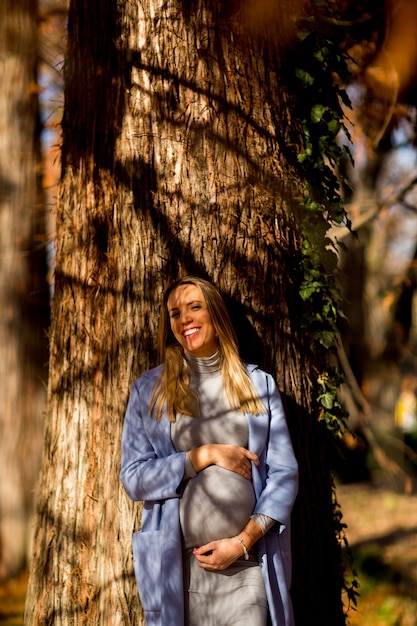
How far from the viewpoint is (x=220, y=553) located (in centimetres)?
282

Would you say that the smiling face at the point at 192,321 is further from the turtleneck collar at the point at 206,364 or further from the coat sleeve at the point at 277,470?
the coat sleeve at the point at 277,470

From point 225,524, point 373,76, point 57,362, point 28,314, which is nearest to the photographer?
point 225,524

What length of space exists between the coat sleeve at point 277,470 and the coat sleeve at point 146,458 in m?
0.38

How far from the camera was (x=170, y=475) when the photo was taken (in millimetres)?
2930

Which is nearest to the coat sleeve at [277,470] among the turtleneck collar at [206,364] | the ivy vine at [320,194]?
the turtleneck collar at [206,364]

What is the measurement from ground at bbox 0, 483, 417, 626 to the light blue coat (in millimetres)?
3766

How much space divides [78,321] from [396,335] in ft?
29.7

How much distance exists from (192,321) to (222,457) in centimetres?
62

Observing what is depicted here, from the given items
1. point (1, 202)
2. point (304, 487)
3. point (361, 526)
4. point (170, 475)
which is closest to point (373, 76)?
point (1, 202)

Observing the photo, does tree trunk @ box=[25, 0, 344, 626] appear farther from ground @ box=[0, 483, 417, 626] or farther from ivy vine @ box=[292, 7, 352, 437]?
ground @ box=[0, 483, 417, 626]

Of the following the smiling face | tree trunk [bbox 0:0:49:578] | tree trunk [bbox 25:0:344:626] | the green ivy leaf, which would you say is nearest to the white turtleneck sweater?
the smiling face

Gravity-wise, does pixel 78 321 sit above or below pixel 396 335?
below

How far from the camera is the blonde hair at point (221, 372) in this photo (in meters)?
3.09

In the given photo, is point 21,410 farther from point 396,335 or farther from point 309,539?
point 396,335
